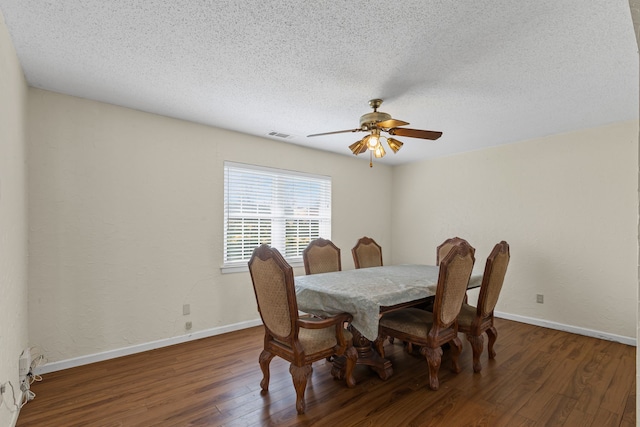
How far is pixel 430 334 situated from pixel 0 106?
3.07 m

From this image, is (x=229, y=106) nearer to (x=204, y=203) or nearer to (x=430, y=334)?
(x=204, y=203)

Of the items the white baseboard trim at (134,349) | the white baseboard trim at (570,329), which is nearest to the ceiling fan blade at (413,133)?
the white baseboard trim at (134,349)

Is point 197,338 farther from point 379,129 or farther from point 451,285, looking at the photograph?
point 379,129

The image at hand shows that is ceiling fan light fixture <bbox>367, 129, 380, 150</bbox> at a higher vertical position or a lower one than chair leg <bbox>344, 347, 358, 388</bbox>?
higher

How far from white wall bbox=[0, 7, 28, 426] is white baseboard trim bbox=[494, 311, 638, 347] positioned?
5.02 m

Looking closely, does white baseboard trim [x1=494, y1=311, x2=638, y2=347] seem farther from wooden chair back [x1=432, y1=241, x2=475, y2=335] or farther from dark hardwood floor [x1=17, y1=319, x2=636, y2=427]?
wooden chair back [x1=432, y1=241, x2=475, y2=335]

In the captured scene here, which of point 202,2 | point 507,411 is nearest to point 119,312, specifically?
point 202,2

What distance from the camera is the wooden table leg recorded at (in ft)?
8.52

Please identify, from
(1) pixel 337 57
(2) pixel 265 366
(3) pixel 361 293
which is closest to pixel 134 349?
(2) pixel 265 366

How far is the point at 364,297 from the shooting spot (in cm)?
231

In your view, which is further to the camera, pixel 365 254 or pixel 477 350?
pixel 365 254

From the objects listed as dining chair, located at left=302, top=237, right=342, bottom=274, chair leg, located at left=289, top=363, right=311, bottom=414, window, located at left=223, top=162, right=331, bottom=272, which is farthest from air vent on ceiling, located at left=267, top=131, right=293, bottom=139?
chair leg, located at left=289, top=363, right=311, bottom=414

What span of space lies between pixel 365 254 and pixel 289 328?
2250 mm

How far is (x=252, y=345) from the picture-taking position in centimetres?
338
